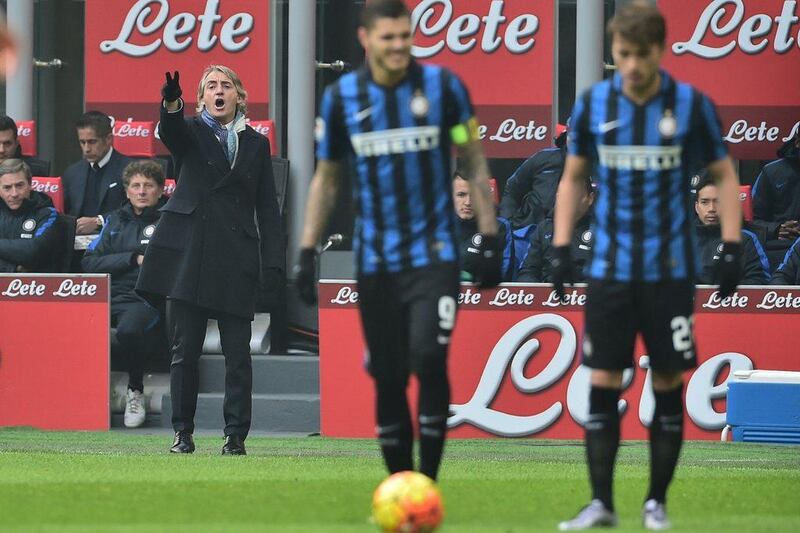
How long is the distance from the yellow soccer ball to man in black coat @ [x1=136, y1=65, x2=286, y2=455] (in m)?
4.00

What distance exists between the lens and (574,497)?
315 inches

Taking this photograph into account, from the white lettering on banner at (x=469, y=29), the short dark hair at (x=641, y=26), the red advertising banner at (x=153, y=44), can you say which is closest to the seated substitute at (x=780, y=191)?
the white lettering on banner at (x=469, y=29)

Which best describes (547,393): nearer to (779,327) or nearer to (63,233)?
(779,327)

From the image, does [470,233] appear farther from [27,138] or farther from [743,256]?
[27,138]

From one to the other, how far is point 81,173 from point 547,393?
448 centimetres

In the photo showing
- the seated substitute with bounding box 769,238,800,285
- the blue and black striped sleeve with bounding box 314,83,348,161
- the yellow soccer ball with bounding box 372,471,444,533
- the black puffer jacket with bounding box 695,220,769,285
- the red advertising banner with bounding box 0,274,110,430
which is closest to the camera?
the yellow soccer ball with bounding box 372,471,444,533

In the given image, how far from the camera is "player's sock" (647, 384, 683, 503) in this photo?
679cm

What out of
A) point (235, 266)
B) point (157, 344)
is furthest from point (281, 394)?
point (235, 266)

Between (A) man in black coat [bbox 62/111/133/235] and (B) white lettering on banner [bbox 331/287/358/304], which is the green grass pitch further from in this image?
(A) man in black coat [bbox 62/111/133/235]

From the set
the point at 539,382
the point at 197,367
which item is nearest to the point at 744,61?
the point at 539,382

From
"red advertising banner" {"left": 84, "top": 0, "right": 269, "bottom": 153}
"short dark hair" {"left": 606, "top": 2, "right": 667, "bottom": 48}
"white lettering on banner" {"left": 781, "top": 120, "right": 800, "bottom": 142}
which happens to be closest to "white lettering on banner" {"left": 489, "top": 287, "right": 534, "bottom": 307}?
"white lettering on banner" {"left": 781, "top": 120, "right": 800, "bottom": 142}

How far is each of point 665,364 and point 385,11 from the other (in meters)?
1.73

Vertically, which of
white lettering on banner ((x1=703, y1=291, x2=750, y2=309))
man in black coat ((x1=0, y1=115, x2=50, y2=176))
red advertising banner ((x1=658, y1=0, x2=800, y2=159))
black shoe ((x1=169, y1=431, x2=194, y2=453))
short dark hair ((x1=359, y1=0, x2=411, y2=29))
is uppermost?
red advertising banner ((x1=658, y1=0, x2=800, y2=159))

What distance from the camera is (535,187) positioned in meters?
13.8
